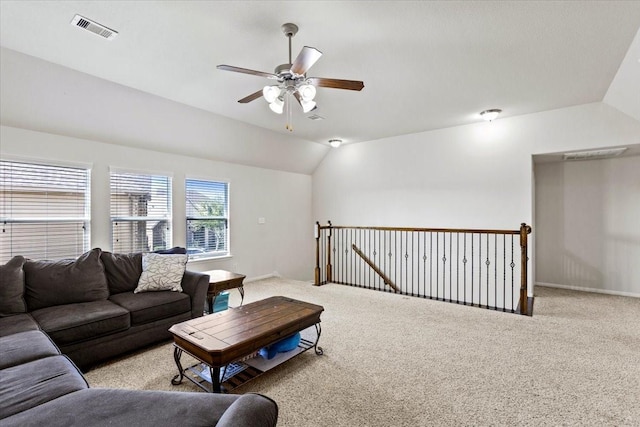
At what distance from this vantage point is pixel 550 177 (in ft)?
18.2

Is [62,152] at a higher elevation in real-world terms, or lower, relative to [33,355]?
higher

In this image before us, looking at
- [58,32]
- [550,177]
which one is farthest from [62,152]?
[550,177]

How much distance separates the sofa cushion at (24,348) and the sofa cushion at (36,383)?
0.27 ft

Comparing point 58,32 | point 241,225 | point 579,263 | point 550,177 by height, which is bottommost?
point 579,263

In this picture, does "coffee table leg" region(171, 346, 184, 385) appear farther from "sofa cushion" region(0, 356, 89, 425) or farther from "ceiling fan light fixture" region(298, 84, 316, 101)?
"ceiling fan light fixture" region(298, 84, 316, 101)

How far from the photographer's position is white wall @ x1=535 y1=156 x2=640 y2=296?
16.1ft

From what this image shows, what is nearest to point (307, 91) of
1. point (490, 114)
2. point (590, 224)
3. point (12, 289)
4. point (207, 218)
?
point (12, 289)

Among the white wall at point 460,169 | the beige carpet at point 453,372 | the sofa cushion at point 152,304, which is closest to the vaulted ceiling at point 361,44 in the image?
the white wall at point 460,169

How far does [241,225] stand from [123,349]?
3.28m

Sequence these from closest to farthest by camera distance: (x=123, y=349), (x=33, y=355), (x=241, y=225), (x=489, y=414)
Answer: (x=33, y=355), (x=489, y=414), (x=123, y=349), (x=241, y=225)

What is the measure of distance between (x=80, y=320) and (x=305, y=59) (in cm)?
274

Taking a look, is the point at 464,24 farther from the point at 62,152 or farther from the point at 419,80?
the point at 62,152

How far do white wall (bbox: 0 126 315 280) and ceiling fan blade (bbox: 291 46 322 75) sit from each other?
321cm

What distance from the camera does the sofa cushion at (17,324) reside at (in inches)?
91.1
